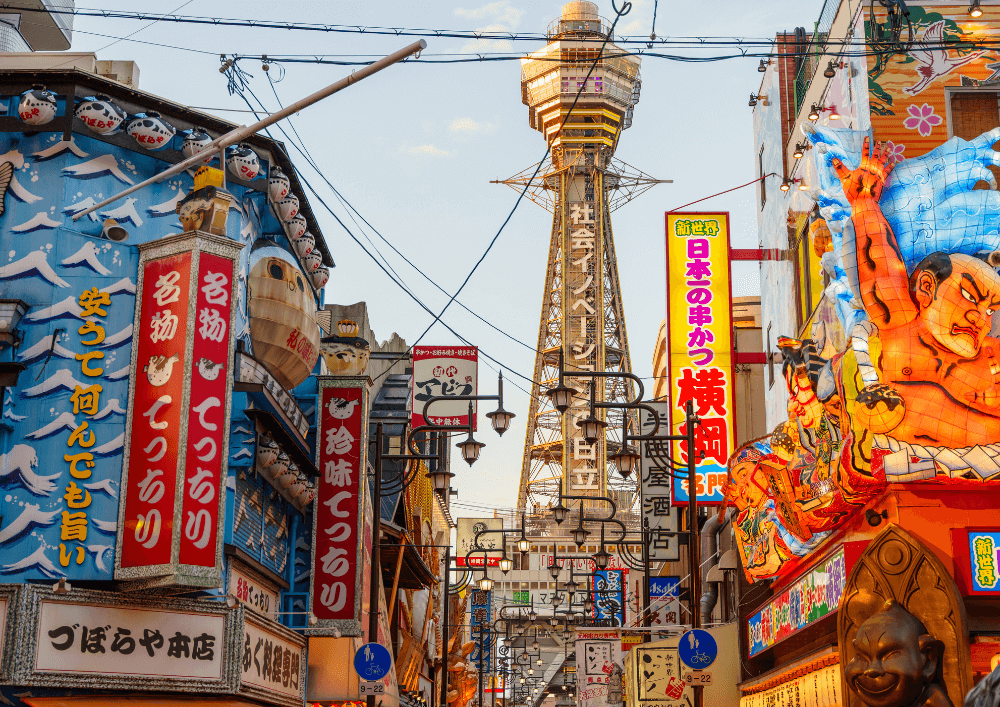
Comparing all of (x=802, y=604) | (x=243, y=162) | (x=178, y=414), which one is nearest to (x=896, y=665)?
(x=802, y=604)

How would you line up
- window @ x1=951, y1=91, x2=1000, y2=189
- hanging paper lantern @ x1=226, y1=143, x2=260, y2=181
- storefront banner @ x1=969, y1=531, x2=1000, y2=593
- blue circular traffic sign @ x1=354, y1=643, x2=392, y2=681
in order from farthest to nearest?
1. blue circular traffic sign @ x1=354, y1=643, x2=392, y2=681
2. hanging paper lantern @ x1=226, y1=143, x2=260, y2=181
3. window @ x1=951, y1=91, x2=1000, y2=189
4. storefront banner @ x1=969, y1=531, x2=1000, y2=593

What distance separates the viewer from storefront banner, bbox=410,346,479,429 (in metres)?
31.0

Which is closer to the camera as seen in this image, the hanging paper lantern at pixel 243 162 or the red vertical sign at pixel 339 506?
the hanging paper lantern at pixel 243 162

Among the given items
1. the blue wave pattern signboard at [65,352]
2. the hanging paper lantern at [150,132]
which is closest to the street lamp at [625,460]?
the blue wave pattern signboard at [65,352]

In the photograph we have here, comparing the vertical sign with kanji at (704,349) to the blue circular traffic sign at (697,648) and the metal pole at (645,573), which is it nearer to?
the metal pole at (645,573)

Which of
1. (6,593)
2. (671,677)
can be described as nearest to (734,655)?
(671,677)

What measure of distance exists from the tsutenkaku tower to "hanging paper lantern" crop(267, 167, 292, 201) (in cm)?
9237

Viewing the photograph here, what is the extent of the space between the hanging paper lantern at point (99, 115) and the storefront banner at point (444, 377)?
14.8 meters

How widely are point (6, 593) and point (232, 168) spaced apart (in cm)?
814

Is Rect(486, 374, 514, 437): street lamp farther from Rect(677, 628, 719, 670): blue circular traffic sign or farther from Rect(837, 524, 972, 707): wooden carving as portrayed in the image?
Rect(837, 524, 972, 707): wooden carving

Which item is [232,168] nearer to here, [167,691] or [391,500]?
[167,691]

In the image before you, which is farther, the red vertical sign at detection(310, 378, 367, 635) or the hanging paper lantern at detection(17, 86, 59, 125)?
the red vertical sign at detection(310, 378, 367, 635)

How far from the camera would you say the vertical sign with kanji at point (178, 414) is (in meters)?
15.2

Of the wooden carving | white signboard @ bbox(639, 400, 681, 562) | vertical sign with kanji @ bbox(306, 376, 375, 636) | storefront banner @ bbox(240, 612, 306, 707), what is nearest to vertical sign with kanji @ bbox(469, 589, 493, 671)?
white signboard @ bbox(639, 400, 681, 562)
